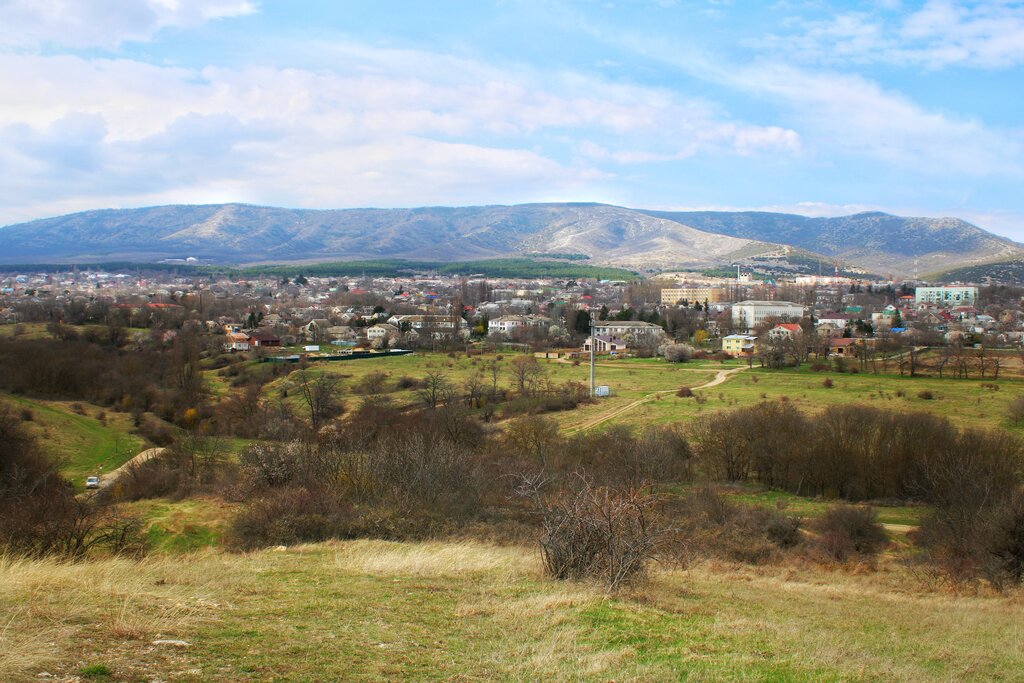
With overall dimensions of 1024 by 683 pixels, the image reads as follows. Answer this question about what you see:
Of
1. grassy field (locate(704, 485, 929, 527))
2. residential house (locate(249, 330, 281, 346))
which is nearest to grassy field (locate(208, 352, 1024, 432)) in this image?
grassy field (locate(704, 485, 929, 527))

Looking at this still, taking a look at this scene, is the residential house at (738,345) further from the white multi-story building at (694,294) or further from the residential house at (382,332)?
the white multi-story building at (694,294)

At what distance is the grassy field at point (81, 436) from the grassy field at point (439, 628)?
824 inches

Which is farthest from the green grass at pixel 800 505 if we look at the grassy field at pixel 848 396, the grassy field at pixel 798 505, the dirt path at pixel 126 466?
the dirt path at pixel 126 466

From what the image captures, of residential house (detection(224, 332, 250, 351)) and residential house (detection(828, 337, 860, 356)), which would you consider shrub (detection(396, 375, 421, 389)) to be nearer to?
residential house (detection(224, 332, 250, 351))

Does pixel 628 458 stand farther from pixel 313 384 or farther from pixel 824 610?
pixel 313 384

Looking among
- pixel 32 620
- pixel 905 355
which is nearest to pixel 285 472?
pixel 32 620

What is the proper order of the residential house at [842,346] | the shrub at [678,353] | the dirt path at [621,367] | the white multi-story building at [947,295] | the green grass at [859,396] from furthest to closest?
the white multi-story building at [947,295]
the residential house at [842,346]
the shrub at [678,353]
the dirt path at [621,367]
the green grass at [859,396]

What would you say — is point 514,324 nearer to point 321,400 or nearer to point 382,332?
point 382,332

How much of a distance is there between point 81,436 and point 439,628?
1313 inches

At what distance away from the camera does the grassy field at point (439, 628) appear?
6.25m

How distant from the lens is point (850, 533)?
823 inches

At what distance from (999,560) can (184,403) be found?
138 feet

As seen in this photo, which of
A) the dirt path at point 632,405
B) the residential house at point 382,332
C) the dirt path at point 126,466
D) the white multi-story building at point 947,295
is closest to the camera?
the dirt path at point 126,466

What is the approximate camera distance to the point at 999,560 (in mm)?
14828
